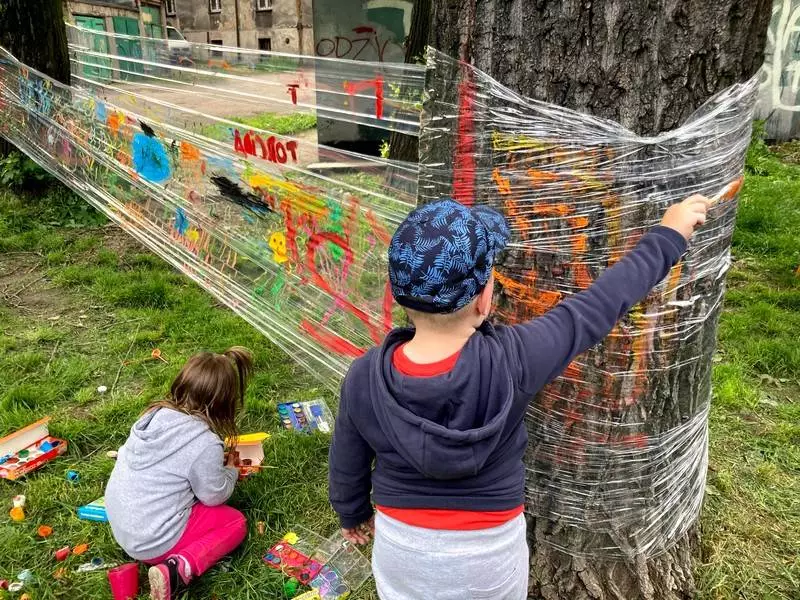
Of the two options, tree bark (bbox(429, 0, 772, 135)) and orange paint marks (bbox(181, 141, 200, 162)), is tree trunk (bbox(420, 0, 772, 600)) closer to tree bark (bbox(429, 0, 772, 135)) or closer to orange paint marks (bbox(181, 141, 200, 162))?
tree bark (bbox(429, 0, 772, 135))

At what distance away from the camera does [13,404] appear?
3.04 meters

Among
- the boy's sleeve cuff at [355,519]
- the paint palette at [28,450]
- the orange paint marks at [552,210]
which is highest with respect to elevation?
the orange paint marks at [552,210]

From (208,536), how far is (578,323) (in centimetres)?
154

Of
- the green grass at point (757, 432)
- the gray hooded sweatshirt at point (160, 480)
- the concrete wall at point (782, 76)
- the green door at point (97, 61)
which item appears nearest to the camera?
the green grass at point (757, 432)

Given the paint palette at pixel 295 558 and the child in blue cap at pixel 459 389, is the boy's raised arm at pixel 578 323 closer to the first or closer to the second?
the child in blue cap at pixel 459 389

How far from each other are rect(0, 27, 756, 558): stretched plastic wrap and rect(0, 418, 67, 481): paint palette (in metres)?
0.93

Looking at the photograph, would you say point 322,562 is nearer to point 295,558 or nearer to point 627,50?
point 295,558

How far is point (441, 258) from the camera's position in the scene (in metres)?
1.12

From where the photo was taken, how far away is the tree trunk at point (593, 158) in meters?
1.38

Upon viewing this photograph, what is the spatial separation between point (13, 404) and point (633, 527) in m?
2.72

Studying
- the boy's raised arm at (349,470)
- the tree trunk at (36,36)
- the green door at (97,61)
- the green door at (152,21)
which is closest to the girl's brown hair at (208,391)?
the boy's raised arm at (349,470)

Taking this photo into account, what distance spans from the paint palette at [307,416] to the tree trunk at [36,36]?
4182 millimetres

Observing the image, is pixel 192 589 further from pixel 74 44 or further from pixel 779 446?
pixel 74 44

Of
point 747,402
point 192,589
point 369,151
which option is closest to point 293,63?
point 369,151
